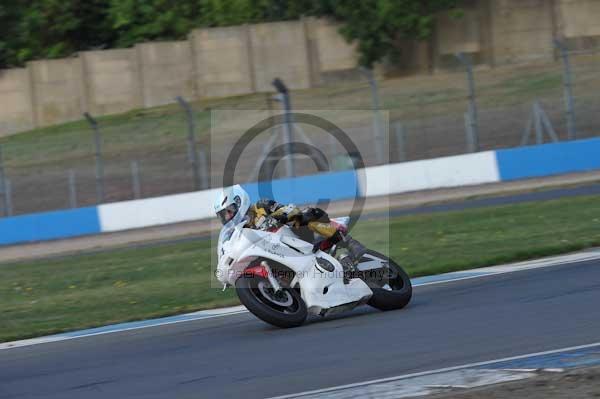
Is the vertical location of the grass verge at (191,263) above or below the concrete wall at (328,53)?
below

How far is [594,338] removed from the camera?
7.05 metres

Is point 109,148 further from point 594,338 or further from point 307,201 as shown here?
point 594,338

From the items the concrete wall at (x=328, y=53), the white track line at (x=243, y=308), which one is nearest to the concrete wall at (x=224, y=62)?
the concrete wall at (x=328, y=53)

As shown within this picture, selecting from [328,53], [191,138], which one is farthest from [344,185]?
[328,53]

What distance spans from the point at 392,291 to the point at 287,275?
104cm

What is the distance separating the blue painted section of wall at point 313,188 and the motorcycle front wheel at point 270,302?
1297cm

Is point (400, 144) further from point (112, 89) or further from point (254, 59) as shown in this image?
point (112, 89)

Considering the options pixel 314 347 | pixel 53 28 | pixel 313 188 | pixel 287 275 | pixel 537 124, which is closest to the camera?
pixel 314 347

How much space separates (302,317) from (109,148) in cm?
2483

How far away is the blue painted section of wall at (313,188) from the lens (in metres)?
22.0

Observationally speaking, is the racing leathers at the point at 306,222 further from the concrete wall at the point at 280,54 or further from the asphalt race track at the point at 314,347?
the concrete wall at the point at 280,54

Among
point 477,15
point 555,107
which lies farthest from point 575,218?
point 477,15

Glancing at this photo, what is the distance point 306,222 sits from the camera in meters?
8.87

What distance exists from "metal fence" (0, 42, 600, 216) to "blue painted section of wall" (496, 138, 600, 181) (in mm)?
1210
